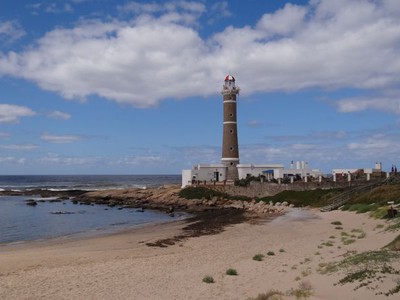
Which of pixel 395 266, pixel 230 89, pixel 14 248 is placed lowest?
pixel 14 248

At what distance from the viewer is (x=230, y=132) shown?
202ft

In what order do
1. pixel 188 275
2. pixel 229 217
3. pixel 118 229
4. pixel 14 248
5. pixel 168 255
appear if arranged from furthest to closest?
1. pixel 229 217
2. pixel 118 229
3. pixel 14 248
4. pixel 168 255
5. pixel 188 275

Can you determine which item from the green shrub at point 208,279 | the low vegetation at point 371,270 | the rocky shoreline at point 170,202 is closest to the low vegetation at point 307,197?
the rocky shoreline at point 170,202

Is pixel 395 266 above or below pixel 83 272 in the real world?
above

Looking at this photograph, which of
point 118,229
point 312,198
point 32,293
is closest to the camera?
point 32,293

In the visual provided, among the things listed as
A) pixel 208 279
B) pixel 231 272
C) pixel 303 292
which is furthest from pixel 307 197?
pixel 303 292

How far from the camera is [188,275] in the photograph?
15.5 meters

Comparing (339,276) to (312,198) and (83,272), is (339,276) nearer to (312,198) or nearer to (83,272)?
(83,272)

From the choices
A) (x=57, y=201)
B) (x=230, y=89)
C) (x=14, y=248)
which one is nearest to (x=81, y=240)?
(x=14, y=248)

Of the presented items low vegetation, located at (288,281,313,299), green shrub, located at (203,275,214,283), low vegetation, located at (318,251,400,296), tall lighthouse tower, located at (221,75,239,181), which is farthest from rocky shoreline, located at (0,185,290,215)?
low vegetation, located at (288,281,313,299)

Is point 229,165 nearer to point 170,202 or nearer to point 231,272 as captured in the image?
point 170,202

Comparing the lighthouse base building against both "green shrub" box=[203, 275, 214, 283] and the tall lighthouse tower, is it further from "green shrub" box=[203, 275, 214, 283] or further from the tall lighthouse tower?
"green shrub" box=[203, 275, 214, 283]

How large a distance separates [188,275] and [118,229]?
2089 cm

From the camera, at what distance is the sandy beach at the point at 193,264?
12.5 m
